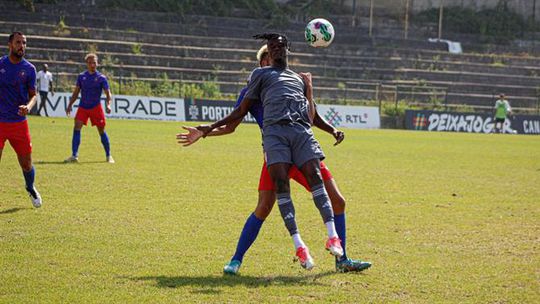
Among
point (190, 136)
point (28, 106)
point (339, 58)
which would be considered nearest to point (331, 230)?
point (190, 136)

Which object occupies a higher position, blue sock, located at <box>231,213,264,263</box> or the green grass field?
blue sock, located at <box>231,213,264,263</box>

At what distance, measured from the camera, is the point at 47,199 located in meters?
11.2

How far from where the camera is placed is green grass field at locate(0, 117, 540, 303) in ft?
21.5

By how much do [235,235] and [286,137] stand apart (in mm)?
2505

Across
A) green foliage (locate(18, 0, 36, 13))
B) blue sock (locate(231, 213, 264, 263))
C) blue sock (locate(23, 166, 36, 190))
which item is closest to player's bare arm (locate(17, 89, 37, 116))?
blue sock (locate(23, 166, 36, 190))

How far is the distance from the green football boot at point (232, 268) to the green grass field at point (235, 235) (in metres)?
0.08

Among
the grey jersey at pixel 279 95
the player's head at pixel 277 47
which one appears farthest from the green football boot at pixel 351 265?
the player's head at pixel 277 47

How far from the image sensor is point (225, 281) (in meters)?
6.84

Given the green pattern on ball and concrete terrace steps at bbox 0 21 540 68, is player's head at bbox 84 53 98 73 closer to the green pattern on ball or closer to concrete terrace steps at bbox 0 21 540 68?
the green pattern on ball

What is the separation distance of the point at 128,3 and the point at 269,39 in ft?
136

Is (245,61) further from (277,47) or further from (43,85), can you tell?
(277,47)

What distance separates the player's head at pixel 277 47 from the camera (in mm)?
7047

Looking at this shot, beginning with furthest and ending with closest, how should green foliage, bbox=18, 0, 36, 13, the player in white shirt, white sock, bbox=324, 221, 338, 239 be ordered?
green foliage, bbox=18, 0, 36, 13, the player in white shirt, white sock, bbox=324, 221, 338, 239

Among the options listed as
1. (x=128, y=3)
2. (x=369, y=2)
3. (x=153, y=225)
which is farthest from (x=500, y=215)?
(x=369, y=2)
